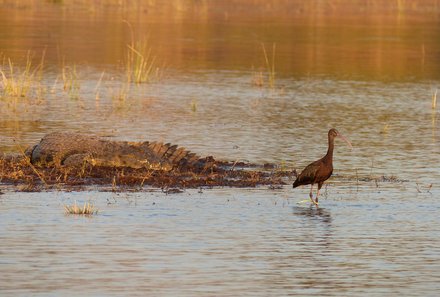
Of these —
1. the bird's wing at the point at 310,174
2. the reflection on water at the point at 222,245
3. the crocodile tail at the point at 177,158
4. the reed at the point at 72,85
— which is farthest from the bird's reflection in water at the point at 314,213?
the reed at the point at 72,85

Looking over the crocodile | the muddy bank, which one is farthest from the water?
the crocodile

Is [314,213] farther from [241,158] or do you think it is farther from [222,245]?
[241,158]

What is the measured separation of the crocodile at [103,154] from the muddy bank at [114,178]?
0.08m

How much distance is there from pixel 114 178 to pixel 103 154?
0.81 metres

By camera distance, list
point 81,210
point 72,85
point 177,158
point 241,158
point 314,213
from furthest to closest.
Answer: point 72,85 < point 241,158 < point 177,158 < point 314,213 < point 81,210

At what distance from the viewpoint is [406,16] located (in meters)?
60.2

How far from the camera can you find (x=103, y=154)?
17.3 meters

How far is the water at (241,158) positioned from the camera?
11.5 metres

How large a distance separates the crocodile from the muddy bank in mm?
82

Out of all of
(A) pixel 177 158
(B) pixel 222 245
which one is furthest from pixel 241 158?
(B) pixel 222 245

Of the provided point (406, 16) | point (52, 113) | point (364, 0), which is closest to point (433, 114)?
point (52, 113)

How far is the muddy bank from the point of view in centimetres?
1638

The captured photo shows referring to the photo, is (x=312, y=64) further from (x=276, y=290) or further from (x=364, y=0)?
(x=364, y=0)

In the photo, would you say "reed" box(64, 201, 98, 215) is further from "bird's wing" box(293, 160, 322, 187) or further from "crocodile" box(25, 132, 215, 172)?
"bird's wing" box(293, 160, 322, 187)
